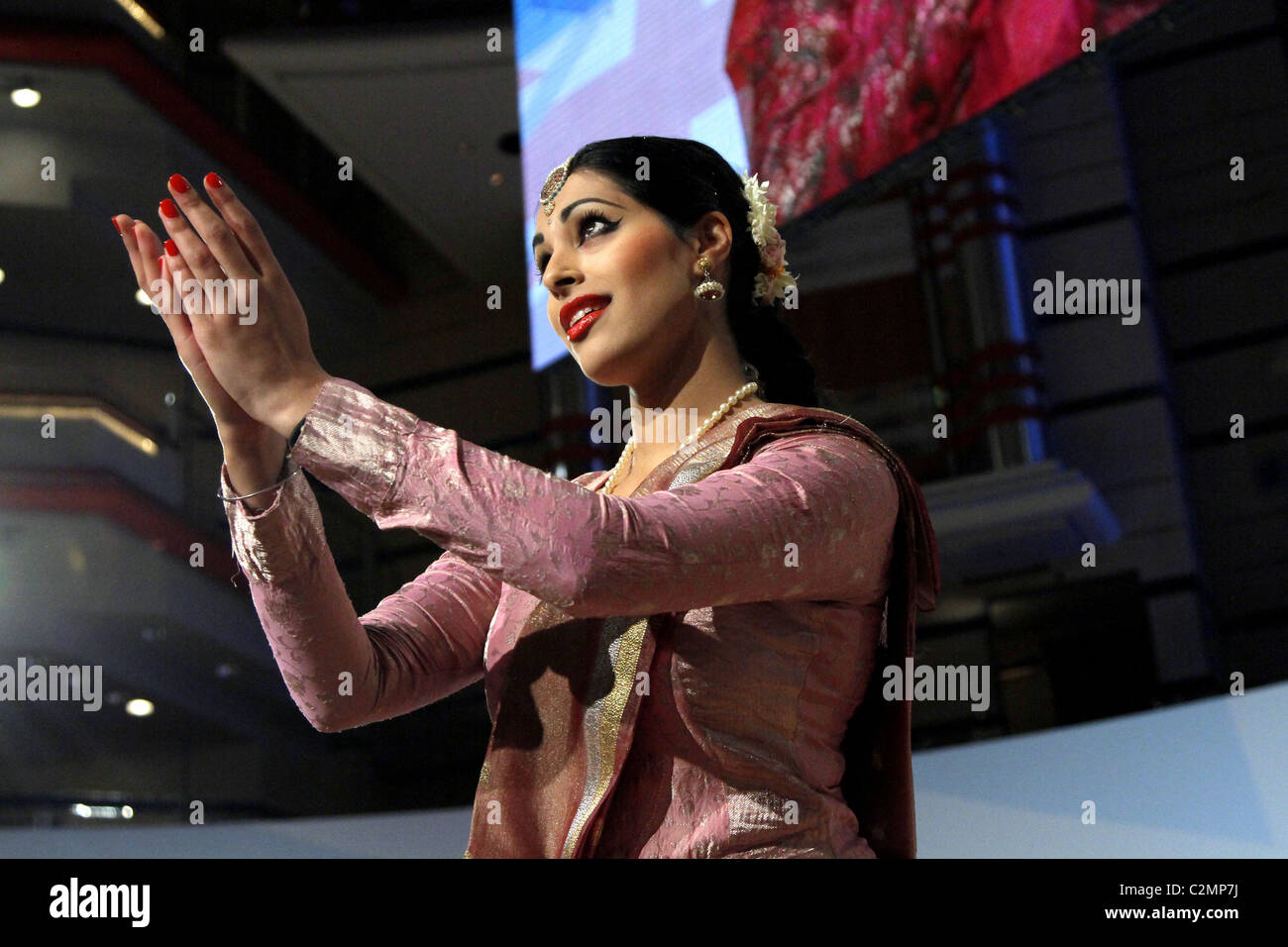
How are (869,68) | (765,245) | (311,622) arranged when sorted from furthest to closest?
(869,68)
(765,245)
(311,622)

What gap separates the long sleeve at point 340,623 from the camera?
140 centimetres

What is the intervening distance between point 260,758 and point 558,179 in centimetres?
319

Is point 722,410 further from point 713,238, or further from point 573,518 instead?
point 573,518

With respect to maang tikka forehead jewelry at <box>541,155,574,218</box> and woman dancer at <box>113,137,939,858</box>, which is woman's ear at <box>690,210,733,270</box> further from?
maang tikka forehead jewelry at <box>541,155,574,218</box>

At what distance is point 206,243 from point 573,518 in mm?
391

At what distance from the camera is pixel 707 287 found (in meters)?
1.57

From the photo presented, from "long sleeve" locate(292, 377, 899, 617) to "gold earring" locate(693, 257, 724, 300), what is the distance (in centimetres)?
31

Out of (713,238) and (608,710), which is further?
(713,238)

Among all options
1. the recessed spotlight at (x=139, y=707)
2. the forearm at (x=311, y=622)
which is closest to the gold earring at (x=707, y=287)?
the forearm at (x=311, y=622)

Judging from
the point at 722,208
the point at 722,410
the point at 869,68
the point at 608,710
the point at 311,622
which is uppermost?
the point at 869,68

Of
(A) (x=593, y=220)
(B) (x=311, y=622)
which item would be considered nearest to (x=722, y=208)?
(A) (x=593, y=220)
